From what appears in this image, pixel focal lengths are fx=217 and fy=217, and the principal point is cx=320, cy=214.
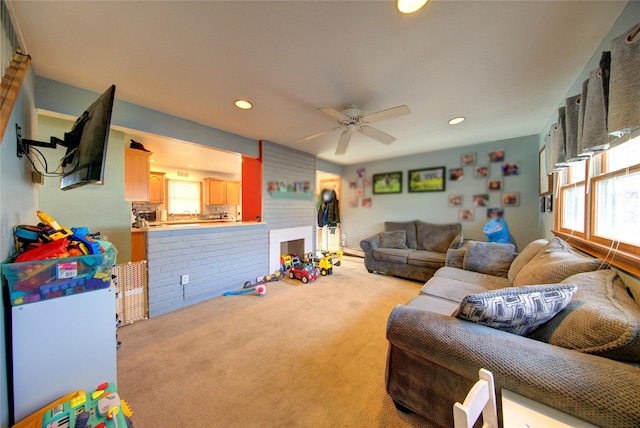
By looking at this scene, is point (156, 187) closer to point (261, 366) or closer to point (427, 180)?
point (261, 366)

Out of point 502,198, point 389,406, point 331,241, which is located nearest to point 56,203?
point 389,406

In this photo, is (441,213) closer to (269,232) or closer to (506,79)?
(506,79)

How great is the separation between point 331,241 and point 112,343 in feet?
16.3

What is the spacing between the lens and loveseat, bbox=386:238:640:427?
0.71 m

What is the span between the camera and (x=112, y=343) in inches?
49.4

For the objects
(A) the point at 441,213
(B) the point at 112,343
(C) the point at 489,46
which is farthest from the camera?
(A) the point at 441,213

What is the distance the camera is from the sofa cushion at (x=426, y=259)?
3.47 m

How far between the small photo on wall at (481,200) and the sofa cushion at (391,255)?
4.92 ft

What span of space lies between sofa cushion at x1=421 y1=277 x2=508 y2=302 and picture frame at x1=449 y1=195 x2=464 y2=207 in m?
2.32

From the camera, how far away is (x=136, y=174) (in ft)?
9.37

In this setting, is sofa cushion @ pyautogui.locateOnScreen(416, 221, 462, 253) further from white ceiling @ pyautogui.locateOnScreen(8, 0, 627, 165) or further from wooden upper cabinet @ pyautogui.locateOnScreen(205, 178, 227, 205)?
wooden upper cabinet @ pyautogui.locateOnScreen(205, 178, 227, 205)

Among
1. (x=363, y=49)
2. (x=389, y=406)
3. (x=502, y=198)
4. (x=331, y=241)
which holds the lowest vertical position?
(x=389, y=406)

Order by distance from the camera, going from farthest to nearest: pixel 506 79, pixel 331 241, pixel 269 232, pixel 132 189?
pixel 331 241
pixel 269 232
pixel 132 189
pixel 506 79

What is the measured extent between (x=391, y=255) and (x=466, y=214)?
1.67m
